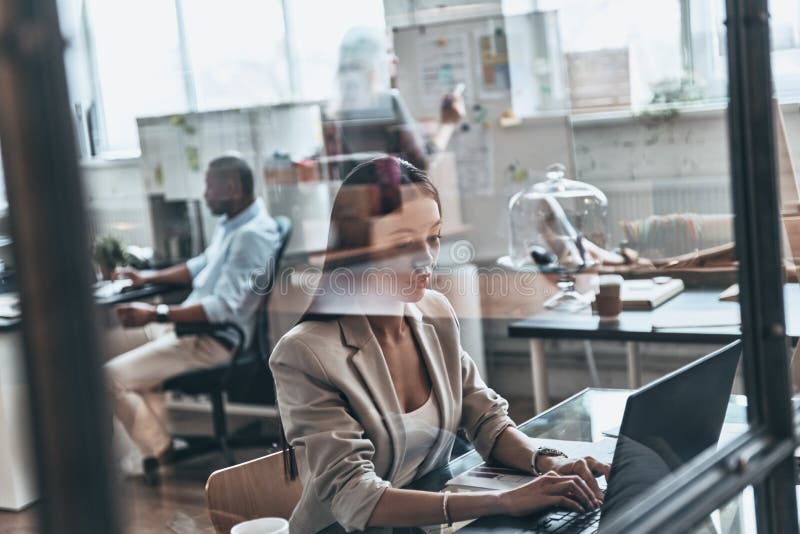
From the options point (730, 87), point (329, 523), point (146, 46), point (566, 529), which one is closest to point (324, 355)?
point (329, 523)

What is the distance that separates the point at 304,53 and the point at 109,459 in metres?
4.69

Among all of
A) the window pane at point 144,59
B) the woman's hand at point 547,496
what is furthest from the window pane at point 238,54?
the woman's hand at point 547,496

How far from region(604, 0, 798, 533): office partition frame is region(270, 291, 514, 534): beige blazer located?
417 millimetres

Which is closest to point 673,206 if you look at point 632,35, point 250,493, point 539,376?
point 539,376

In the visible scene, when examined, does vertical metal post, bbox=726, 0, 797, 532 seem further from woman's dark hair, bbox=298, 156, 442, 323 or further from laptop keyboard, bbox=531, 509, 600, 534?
woman's dark hair, bbox=298, 156, 442, 323

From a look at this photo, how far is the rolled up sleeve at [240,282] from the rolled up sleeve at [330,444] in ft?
7.08

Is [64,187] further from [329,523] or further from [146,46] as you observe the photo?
[146,46]

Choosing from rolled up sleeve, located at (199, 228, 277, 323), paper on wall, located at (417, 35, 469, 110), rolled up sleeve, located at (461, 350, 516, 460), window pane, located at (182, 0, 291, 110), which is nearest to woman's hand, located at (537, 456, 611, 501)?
rolled up sleeve, located at (461, 350, 516, 460)

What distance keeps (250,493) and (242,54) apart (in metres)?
3.86

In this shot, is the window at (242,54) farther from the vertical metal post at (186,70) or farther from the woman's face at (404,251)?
the woman's face at (404,251)

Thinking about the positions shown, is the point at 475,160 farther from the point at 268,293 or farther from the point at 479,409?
the point at 479,409

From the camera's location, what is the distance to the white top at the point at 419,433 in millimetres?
1420

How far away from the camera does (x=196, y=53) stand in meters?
5.04

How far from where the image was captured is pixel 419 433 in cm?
145
